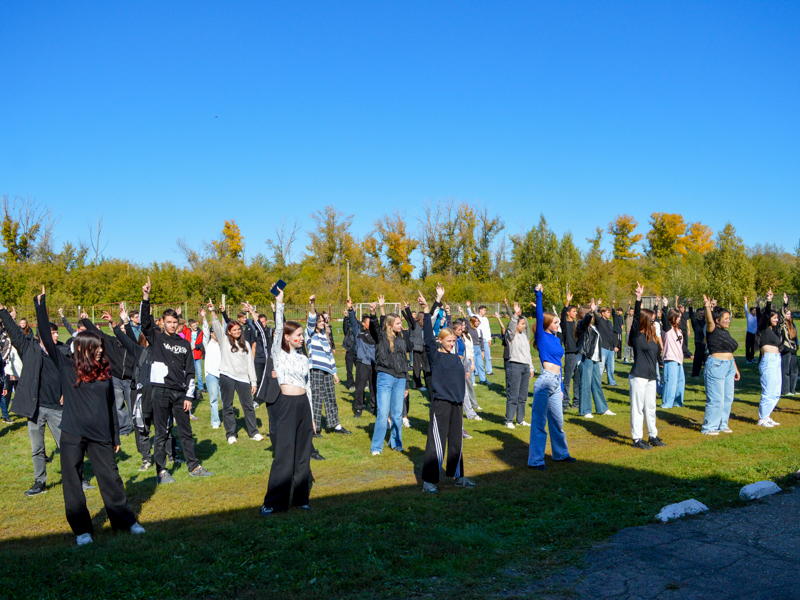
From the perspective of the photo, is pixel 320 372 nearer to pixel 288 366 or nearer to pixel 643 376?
pixel 288 366

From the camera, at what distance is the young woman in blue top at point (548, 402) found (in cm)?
769

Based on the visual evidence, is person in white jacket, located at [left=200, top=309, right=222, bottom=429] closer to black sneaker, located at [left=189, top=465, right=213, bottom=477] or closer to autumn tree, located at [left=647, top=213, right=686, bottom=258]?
black sneaker, located at [left=189, top=465, right=213, bottom=477]

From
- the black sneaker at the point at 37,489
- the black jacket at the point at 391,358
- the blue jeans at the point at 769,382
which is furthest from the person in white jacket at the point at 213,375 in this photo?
the blue jeans at the point at 769,382

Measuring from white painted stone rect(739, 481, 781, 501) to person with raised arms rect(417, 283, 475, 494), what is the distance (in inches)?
112

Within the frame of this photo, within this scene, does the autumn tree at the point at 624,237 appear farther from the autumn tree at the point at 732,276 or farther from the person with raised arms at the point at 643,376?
the person with raised arms at the point at 643,376

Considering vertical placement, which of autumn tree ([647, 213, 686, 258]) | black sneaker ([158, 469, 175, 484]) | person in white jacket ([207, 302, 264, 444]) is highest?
autumn tree ([647, 213, 686, 258])

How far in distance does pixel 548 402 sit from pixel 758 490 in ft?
8.06

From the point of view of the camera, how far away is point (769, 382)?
10.0m

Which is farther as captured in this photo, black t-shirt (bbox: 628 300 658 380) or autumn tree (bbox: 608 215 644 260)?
autumn tree (bbox: 608 215 644 260)

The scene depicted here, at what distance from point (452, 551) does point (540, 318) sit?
159 inches

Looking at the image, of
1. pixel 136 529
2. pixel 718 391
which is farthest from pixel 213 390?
pixel 718 391

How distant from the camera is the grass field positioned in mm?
4293

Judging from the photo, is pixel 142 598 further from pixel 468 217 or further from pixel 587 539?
pixel 468 217

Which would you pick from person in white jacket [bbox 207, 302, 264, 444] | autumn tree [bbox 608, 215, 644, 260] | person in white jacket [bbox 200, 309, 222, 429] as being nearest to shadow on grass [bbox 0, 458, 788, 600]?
person in white jacket [bbox 207, 302, 264, 444]
